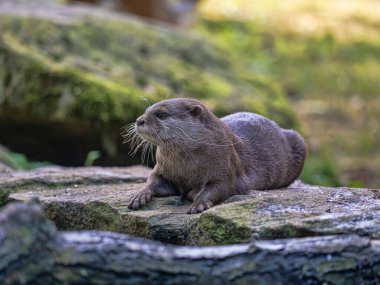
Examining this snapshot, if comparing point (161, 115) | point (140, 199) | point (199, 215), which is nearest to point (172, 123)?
point (161, 115)

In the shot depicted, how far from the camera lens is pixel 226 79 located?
8867 mm

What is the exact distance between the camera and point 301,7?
56.1ft

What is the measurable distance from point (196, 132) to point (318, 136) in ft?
20.8

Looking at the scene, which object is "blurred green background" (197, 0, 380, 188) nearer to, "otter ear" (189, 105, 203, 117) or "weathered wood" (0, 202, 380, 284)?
"otter ear" (189, 105, 203, 117)

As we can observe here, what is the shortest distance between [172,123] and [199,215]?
2.56 ft

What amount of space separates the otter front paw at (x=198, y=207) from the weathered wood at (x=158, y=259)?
1015 mm

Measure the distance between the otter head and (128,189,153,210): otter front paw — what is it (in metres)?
0.27

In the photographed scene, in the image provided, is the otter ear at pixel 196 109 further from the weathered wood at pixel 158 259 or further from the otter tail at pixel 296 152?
the weathered wood at pixel 158 259

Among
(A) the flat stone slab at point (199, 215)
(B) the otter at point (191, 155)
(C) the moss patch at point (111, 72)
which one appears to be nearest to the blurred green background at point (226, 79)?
(C) the moss patch at point (111, 72)

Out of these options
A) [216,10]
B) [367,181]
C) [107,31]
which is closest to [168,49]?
[107,31]

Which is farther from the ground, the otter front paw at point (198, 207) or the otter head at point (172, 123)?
the otter head at point (172, 123)

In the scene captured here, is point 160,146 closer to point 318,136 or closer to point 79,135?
point 79,135

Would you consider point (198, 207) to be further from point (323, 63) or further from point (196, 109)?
point (323, 63)

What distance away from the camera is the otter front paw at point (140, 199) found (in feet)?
14.6
